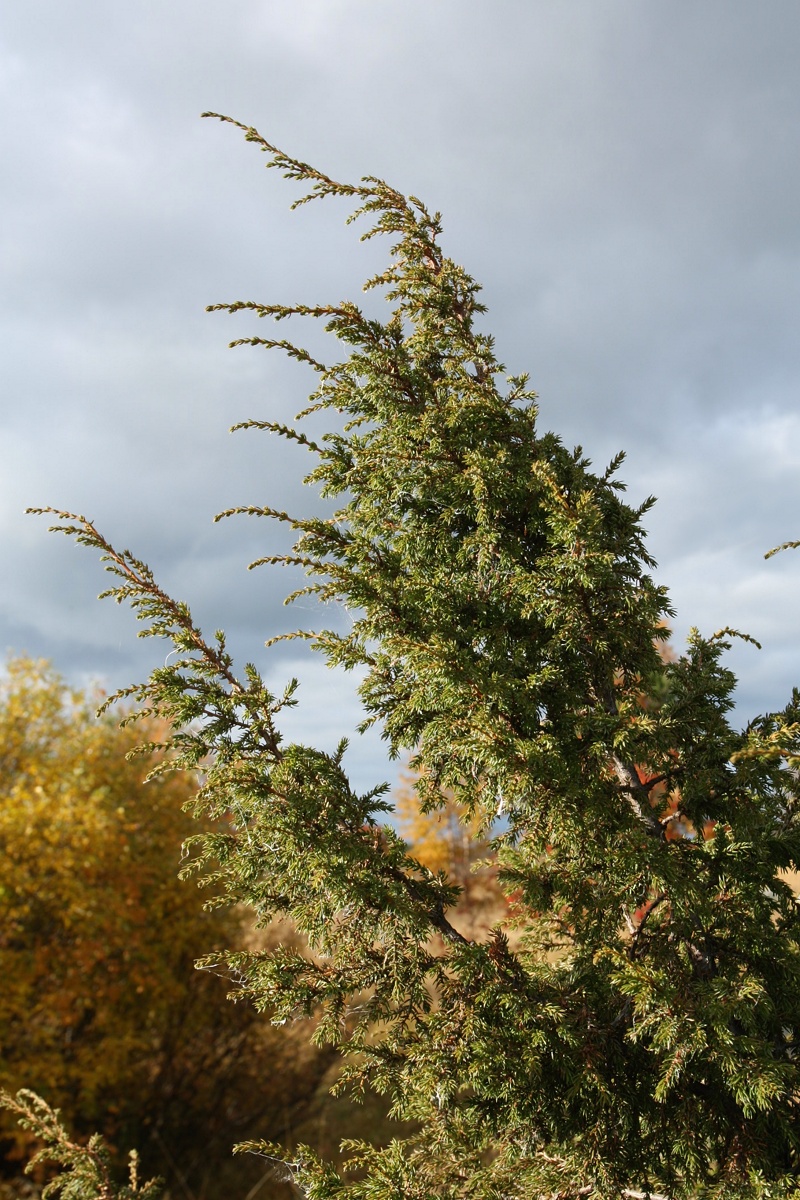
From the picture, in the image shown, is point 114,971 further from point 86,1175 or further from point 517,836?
point 517,836

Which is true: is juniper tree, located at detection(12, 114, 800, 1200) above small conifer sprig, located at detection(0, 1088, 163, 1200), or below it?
above

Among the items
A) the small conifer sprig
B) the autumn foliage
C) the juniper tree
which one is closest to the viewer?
the juniper tree

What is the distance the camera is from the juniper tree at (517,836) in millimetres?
3621

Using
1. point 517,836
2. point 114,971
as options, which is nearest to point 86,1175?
point 517,836

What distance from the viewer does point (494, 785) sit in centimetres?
392

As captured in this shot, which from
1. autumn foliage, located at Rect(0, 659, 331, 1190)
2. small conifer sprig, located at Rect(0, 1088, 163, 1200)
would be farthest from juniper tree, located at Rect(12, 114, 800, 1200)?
autumn foliage, located at Rect(0, 659, 331, 1190)

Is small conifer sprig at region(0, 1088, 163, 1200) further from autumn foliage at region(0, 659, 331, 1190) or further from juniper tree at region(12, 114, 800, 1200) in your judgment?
autumn foliage at region(0, 659, 331, 1190)

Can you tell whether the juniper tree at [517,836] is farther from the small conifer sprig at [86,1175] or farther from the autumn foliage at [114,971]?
the autumn foliage at [114,971]

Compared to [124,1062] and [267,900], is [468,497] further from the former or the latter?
[124,1062]

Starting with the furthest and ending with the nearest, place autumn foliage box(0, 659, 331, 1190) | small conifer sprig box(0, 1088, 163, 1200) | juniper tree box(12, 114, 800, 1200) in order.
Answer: autumn foliage box(0, 659, 331, 1190)
small conifer sprig box(0, 1088, 163, 1200)
juniper tree box(12, 114, 800, 1200)

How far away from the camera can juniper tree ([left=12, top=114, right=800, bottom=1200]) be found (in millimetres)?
3621

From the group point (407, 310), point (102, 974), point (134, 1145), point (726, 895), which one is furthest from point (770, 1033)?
point (134, 1145)

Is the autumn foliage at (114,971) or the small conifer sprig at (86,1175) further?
the autumn foliage at (114,971)

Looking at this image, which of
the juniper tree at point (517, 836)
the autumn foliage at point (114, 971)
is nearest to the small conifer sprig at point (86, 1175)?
the juniper tree at point (517, 836)
